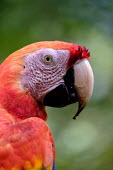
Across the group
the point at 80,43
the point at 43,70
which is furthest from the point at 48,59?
the point at 80,43

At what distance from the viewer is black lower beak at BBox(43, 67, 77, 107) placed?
2607mm

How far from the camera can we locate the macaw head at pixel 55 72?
258 centimetres

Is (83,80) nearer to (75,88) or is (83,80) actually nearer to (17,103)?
(75,88)

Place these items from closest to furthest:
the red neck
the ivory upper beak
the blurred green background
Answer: the red neck
the ivory upper beak
the blurred green background

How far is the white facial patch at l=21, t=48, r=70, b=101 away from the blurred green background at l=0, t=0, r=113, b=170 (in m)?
0.50

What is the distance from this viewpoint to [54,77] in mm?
2629

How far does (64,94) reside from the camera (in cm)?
261

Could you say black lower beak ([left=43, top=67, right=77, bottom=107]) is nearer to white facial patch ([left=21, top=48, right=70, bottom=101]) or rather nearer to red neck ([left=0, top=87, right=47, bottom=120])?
white facial patch ([left=21, top=48, right=70, bottom=101])

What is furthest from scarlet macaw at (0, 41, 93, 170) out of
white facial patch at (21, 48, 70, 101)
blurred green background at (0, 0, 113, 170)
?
blurred green background at (0, 0, 113, 170)

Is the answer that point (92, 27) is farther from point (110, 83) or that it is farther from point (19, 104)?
point (19, 104)

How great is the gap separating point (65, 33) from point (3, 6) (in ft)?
2.04

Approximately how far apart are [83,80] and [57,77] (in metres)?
0.13

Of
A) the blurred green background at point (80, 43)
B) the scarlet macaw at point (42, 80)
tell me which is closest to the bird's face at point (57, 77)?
the scarlet macaw at point (42, 80)

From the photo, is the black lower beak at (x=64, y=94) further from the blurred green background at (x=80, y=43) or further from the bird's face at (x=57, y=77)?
the blurred green background at (x=80, y=43)
